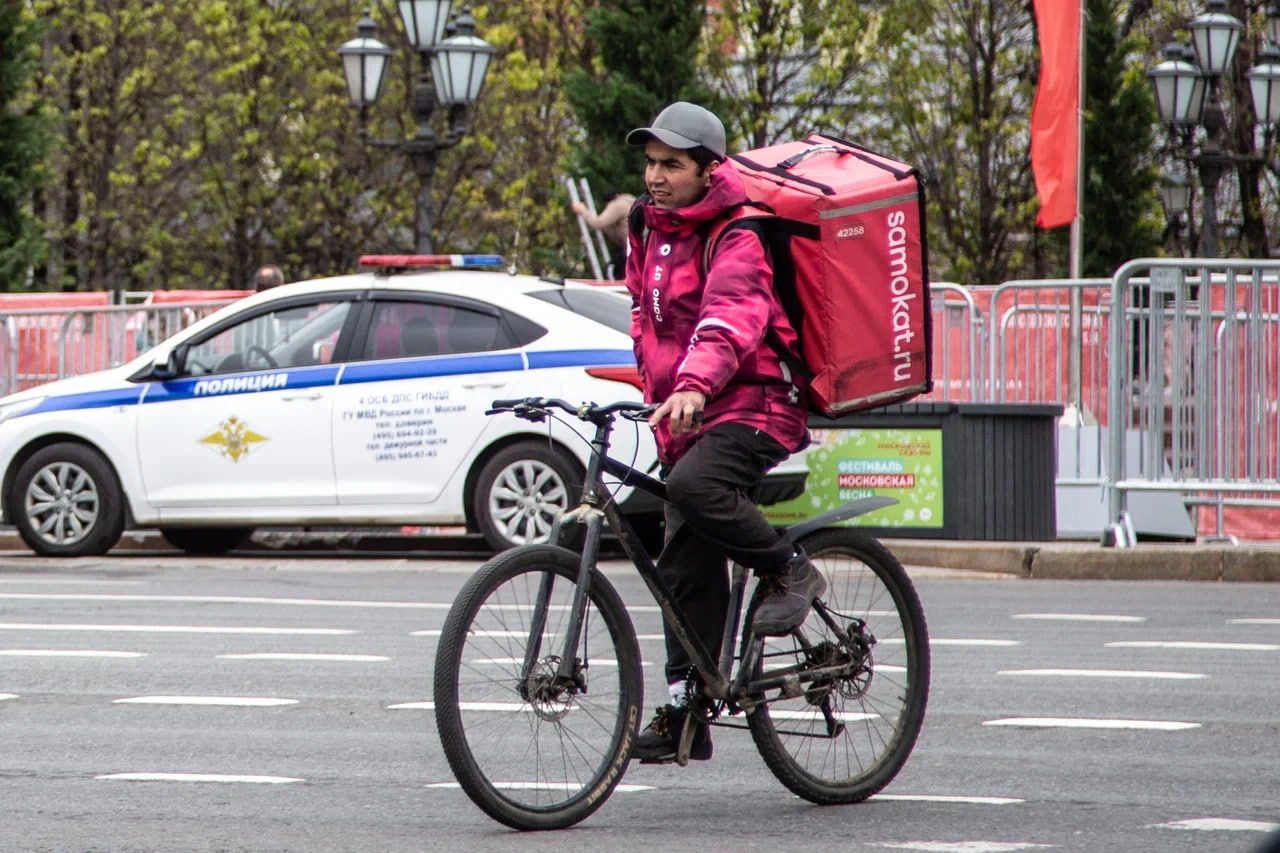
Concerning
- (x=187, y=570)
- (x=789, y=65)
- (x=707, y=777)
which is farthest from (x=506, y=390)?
(x=789, y=65)

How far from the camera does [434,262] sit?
1425 cm

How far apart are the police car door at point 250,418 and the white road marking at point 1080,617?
4.76 metres

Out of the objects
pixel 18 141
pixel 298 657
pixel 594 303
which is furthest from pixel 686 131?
pixel 18 141

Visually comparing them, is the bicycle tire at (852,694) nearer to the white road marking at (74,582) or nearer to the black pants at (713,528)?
the black pants at (713,528)

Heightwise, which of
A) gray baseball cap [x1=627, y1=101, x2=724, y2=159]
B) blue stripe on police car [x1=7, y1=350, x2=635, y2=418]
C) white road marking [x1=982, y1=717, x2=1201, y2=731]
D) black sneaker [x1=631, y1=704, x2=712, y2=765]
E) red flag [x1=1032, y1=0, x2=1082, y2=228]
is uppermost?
red flag [x1=1032, y1=0, x2=1082, y2=228]

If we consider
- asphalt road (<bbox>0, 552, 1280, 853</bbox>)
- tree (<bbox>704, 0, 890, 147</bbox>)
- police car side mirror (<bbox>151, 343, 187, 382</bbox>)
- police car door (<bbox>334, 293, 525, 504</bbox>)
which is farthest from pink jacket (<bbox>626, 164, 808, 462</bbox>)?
tree (<bbox>704, 0, 890, 147</bbox>)

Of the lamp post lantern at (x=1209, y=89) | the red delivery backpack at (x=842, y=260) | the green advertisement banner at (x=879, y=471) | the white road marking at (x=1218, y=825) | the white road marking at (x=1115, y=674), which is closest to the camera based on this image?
the white road marking at (x=1218, y=825)

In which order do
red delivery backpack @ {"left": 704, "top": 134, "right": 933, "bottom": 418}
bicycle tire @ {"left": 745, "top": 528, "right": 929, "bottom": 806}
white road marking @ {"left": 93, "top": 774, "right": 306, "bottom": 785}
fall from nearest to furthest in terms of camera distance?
1. red delivery backpack @ {"left": 704, "top": 134, "right": 933, "bottom": 418}
2. bicycle tire @ {"left": 745, "top": 528, "right": 929, "bottom": 806}
3. white road marking @ {"left": 93, "top": 774, "right": 306, "bottom": 785}

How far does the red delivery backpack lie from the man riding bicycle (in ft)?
0.20

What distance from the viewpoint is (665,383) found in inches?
229

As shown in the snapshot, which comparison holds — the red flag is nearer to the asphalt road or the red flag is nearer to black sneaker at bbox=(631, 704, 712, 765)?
the asphalt road

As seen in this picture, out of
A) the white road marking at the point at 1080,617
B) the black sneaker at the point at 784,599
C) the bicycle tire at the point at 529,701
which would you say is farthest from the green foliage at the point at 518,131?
the bicycle tire at the point at 529,701

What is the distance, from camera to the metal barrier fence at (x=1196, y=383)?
13492 millimetres

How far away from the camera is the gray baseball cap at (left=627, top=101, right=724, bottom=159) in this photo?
18.9ft
